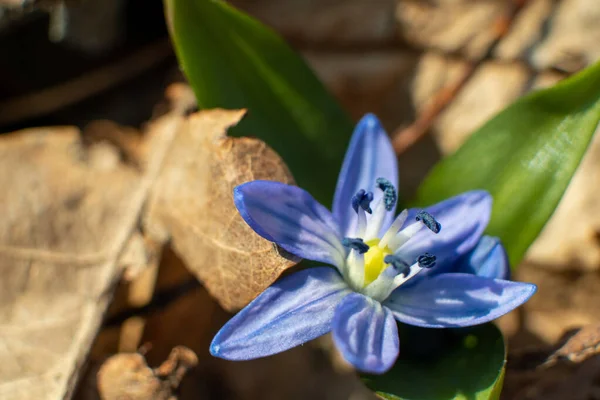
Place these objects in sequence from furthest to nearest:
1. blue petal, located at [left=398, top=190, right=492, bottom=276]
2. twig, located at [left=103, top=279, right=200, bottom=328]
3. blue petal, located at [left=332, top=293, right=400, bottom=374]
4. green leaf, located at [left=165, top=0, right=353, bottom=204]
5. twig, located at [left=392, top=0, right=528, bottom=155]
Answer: twig, located at [left=392, top=0, right=528, bottom=155], twig, located at [left=103, top=279, right=200, bottom=328], green leaf, located at [left=165, top=0, right=353, bottom=204], blue petal, located at [left=398, top=190, right=492, bottom=276], blue petal, located at [left=332, top=293, right=400, bottom=374]

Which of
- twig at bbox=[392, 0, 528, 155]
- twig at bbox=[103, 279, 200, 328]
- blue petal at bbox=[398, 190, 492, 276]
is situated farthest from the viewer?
twig at bbox=[392, 0, 528, 155]

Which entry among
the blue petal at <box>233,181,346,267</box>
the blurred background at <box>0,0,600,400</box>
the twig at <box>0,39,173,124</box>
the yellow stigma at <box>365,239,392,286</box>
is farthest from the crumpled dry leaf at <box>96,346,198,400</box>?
the twig at <box>0,39,173,124</box>

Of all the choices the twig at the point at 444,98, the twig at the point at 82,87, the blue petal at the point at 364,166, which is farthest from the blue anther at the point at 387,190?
the twig at the point at 82,87

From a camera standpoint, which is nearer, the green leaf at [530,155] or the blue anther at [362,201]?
the blue anther at [362,201]

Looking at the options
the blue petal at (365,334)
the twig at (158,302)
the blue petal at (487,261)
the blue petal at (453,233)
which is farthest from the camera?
the twig at (158,302)

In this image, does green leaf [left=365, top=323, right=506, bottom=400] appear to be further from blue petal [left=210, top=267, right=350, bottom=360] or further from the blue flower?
blue petal [left=210, top=267, right=350, bottom=360]

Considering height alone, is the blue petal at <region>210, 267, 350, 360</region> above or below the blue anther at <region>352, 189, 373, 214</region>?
below

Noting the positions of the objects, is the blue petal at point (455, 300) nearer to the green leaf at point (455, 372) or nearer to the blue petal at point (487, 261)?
the blue petal at point (487, 261)

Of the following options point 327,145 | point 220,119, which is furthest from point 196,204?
point 327,145
